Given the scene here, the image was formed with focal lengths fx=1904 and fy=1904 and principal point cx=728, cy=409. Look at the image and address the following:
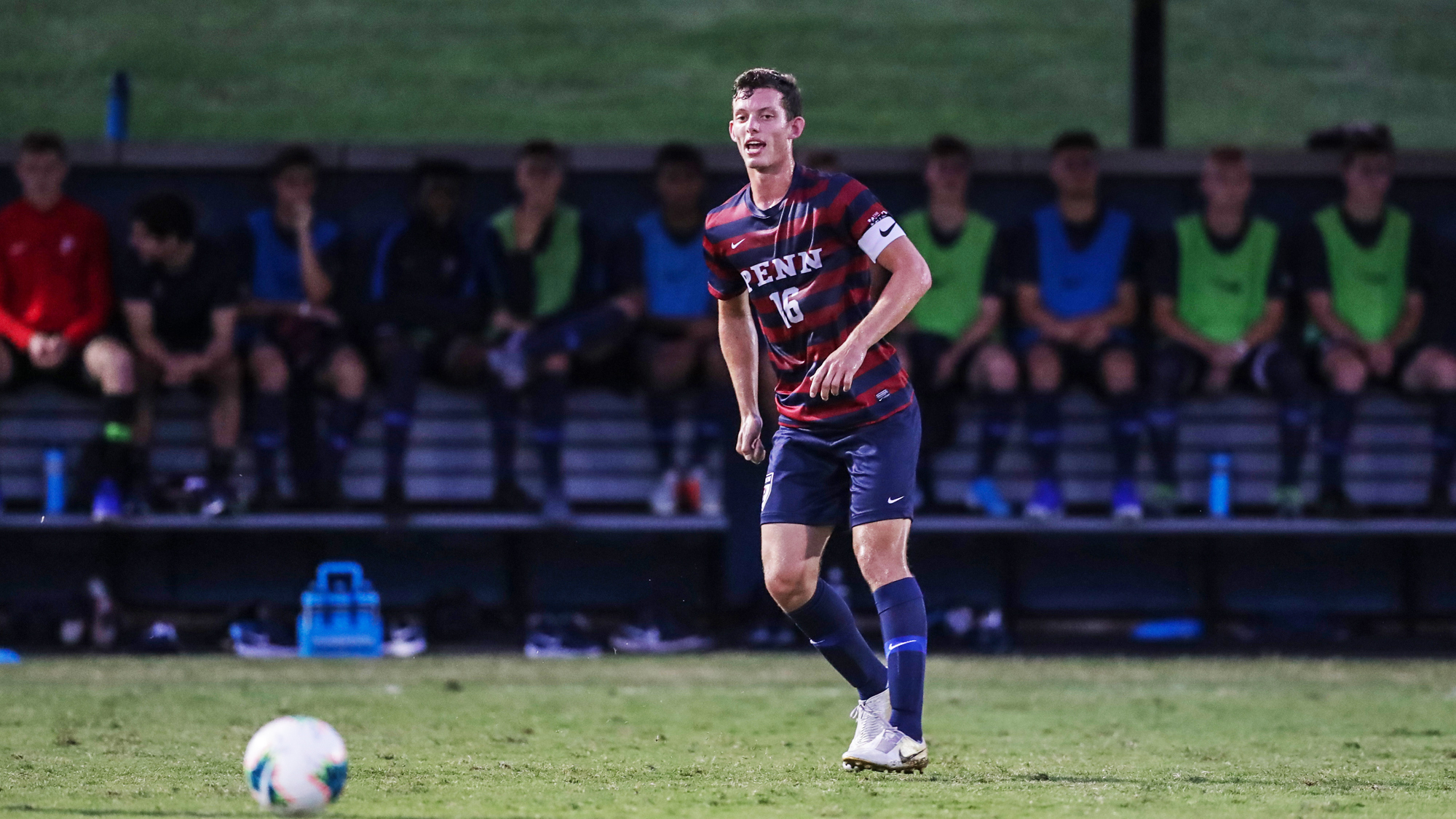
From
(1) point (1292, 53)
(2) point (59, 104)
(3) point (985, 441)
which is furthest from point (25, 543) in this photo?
(1) point (1292, 53)

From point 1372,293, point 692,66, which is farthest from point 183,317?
point 692,66

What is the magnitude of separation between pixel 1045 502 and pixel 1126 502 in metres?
0.43

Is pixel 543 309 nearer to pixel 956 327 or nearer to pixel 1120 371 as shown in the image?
pixel 956 327

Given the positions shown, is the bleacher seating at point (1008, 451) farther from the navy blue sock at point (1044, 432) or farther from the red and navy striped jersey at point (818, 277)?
the red and navy striped jersey at point (818, 277)

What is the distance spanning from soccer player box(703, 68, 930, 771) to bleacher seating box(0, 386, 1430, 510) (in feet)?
17.1

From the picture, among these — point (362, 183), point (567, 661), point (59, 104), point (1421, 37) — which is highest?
point (1421, 37)

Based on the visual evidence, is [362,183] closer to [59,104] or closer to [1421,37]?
[59,104]

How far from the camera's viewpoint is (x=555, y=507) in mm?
10133

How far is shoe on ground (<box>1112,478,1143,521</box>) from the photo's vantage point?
398 inches

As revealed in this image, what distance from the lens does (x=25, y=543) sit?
10734 millimetres

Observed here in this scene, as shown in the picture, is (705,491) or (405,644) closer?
(405,644)

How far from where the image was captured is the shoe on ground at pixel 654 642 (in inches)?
396

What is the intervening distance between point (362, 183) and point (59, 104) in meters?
18.4

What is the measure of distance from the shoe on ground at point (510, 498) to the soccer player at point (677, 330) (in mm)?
705
